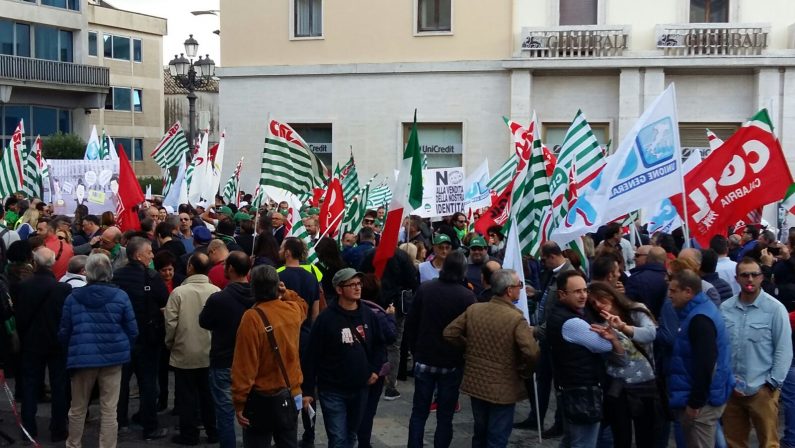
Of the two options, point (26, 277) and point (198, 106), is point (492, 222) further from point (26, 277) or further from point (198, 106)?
point (198, 106)

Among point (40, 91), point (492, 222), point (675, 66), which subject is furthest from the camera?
point (40, 91)

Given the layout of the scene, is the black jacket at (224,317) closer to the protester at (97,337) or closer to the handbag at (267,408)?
the protester at (97,337)

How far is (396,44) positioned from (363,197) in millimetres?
15909

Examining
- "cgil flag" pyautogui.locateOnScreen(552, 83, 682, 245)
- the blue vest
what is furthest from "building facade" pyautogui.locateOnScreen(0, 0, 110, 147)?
the blue vest

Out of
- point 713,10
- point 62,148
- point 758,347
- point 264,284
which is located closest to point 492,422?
point 264,284

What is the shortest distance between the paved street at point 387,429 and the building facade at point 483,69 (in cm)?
1748

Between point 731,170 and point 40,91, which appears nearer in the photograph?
point 731,170

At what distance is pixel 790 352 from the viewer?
7.42m

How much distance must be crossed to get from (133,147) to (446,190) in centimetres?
3490

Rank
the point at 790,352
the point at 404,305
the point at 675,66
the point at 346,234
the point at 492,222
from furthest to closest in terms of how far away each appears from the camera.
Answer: the point at 675,66 < the point at 492,222 < the point at 346,234 < the point at 404,305 < the point at 790,352

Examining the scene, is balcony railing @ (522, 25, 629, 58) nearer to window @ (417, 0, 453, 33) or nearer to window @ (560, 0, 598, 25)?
window @ (560, 0, 598, 25)

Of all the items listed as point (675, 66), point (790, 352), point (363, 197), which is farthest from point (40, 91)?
point (790, 352)

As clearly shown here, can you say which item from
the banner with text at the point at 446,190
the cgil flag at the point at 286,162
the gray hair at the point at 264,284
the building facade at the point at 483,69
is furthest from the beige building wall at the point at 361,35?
the gray hair at the point at 264,284

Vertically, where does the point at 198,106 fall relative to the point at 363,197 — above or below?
above
